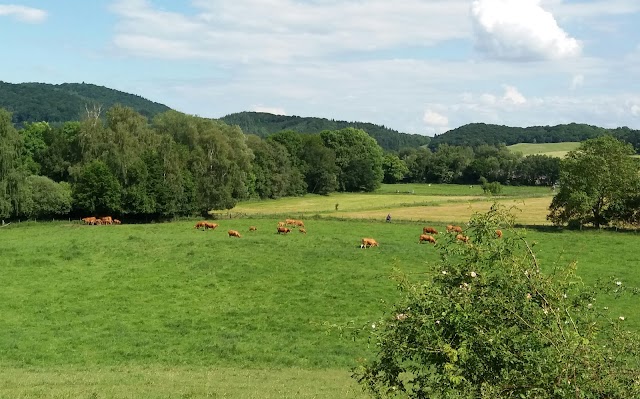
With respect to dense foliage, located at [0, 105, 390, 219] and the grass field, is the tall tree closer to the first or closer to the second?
dense foliage, located at [0, 105, 390, 219]

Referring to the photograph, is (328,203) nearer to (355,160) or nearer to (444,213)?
(444,213)

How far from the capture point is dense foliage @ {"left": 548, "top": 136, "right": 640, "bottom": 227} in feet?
184

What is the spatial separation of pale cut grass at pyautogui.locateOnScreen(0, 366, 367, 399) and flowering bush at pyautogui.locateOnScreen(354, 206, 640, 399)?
24.6 ft

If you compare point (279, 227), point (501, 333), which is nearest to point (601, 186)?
point (279, 227)

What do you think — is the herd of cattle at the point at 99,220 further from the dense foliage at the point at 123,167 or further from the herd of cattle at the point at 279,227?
the herd of cattle at the point at 279,227

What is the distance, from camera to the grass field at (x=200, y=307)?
57.0 feet

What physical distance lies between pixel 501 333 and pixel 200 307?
23.5 m

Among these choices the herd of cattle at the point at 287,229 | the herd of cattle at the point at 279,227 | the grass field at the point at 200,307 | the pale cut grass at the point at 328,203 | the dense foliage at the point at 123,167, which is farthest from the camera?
the pale cut grass at the point at 328,203

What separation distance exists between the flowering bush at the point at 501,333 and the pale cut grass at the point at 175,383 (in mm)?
7487

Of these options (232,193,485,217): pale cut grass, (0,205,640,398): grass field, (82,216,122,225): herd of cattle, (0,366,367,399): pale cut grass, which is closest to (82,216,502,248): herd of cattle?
(82,216,122,225): herd of cattle

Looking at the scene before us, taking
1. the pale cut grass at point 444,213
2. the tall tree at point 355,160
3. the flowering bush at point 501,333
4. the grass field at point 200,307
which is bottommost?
the grass field at point 200,307

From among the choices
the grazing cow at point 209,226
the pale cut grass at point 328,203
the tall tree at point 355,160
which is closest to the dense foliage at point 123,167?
the pale cut grass at point 328,203

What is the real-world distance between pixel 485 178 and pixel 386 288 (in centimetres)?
12854

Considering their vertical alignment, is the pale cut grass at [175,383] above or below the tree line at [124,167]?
below
